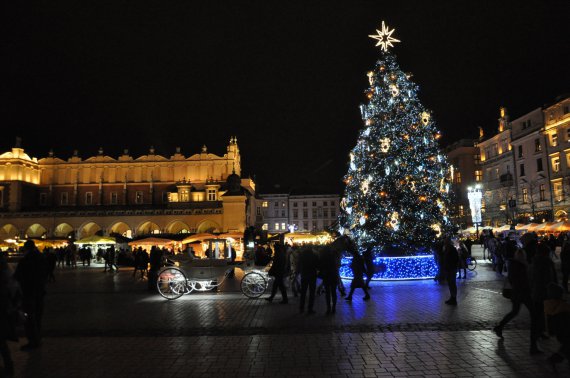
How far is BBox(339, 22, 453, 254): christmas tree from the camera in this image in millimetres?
19562

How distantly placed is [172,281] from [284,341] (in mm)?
7764

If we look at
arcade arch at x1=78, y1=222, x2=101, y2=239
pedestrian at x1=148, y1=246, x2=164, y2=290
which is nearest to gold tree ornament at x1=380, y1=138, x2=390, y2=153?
pedestrian at x1=148, y1=246, x2=164, y2=290

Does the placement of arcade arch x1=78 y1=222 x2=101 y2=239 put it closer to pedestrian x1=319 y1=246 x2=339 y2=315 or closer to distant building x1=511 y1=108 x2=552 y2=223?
distant building x1=511 y1=108 x2=552 y2=223

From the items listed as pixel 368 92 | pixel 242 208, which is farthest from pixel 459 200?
pixel 368 92

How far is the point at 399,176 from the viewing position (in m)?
19.7

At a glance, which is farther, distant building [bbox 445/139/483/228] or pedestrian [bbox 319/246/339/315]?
distant building [bbox 445/139/483/228]

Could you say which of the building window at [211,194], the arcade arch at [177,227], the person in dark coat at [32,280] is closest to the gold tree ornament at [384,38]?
the person in dark coat at [32,280]

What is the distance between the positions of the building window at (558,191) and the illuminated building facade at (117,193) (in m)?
36.1

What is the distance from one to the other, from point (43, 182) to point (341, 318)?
8992 centimetres

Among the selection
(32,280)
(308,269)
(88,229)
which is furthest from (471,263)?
(88,229)

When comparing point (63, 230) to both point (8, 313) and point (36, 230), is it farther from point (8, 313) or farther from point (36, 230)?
point (8, 313)

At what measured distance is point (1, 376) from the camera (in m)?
6.13

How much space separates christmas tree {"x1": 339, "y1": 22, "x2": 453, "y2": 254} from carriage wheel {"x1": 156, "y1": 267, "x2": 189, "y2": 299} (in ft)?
27.3

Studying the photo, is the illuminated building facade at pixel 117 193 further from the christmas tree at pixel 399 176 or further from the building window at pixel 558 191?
the christmas tree at pixel 399 176
